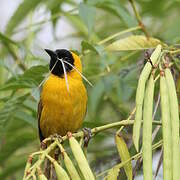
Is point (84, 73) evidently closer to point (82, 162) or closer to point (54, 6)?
point (54, 6)

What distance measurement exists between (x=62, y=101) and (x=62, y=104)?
2cm

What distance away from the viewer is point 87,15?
2805 millimetres

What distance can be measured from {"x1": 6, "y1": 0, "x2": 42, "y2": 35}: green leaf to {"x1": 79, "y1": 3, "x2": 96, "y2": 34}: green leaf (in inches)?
18.9

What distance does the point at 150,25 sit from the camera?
4.20 m

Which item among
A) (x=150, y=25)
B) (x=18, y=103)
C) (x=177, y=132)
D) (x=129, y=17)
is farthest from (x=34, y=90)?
(x=150, y=25)

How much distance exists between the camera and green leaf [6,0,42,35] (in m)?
3.25

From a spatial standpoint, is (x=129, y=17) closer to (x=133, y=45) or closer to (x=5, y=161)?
(x=133, y=45)

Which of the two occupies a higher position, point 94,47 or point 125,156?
point 94,47

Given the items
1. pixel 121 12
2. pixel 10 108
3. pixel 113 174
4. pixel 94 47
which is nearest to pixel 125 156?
pixel 113 174

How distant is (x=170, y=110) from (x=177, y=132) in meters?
0.07

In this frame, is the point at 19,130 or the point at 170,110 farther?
the point at 19,130

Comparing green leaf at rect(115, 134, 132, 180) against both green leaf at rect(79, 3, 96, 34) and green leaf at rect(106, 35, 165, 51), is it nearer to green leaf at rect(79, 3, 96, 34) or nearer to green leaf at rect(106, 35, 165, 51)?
green leaf at rect(106, 35, 165, 51)

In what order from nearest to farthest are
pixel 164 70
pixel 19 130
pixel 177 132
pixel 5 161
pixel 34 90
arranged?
1. pixel 177 132
2. pixel 164 70
3. pixel 34 90
4. pixel 5 161
5. pixel 19 130

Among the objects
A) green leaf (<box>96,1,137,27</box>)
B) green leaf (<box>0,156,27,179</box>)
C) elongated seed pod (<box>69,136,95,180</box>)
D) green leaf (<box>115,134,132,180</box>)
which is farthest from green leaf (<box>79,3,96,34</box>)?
elongated seed pod (<box>69,136,95,180</box>)
